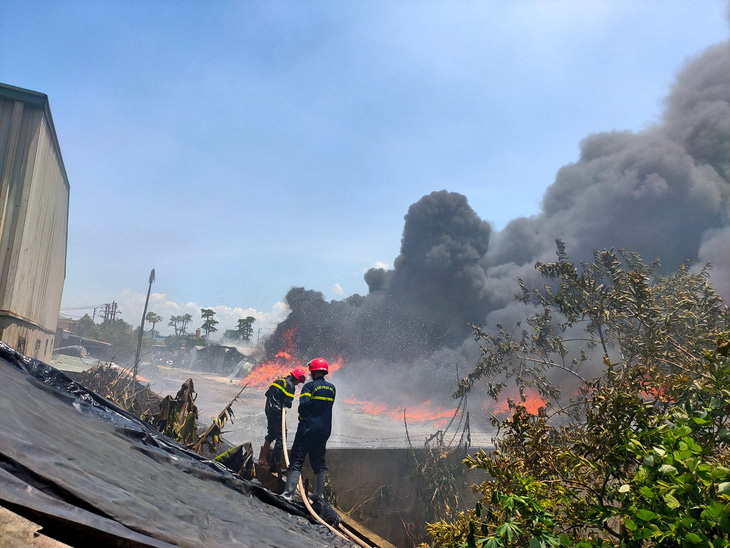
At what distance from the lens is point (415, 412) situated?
80.4 feet

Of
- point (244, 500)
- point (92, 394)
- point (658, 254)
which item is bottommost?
point (244, 500)

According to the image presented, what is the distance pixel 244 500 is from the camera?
3.77 metres

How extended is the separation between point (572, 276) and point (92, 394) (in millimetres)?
5882

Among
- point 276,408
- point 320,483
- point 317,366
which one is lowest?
point 320,483

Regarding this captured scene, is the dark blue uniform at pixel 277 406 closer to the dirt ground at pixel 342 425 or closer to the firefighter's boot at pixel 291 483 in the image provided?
the firefighter's boot at pixel 291 483

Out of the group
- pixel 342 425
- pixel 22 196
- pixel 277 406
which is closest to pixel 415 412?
pixel 342 425

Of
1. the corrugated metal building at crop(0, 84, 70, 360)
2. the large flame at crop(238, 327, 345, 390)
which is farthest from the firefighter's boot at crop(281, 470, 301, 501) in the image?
the large flame at crop(238, 327, 345, 390)

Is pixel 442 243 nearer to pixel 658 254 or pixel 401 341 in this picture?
pixel 401 341

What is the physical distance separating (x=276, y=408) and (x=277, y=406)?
1.2 inches

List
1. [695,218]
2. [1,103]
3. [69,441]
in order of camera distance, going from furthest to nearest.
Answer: [695,218] → [1,103] → [69,441]

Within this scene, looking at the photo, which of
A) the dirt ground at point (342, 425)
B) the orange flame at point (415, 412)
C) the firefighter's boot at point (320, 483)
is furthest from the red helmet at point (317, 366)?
the orange flame at point (415, 412)

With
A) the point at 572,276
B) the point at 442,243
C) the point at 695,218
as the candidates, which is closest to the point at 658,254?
the point at 695,218

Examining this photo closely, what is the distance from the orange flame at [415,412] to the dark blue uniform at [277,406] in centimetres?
1680

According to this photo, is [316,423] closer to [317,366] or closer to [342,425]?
[317,366]
